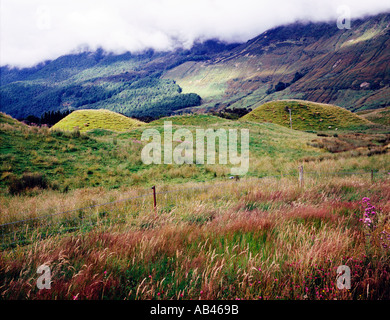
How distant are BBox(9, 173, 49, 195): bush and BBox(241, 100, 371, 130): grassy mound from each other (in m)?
85.0

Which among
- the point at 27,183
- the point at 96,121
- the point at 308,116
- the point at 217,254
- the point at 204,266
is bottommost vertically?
the point at 27,183

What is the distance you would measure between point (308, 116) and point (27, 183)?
96.4 m

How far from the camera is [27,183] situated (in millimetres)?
12781

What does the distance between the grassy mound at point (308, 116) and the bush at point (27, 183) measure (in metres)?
85.0

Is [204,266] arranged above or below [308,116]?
below

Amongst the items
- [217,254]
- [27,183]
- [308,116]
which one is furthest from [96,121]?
[308,116]

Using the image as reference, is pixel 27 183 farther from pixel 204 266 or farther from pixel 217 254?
pixel 217 254

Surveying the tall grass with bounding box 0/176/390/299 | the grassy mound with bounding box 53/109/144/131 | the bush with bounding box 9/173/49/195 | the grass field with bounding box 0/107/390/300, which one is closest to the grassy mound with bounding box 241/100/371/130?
the grassy mound with bounding box 53/109/144/131

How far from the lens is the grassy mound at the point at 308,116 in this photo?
82.7m

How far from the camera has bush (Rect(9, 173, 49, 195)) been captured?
1202cm

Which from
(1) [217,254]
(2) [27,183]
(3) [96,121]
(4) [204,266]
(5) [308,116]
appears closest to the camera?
(1) [217,254]

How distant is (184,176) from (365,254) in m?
14.7
